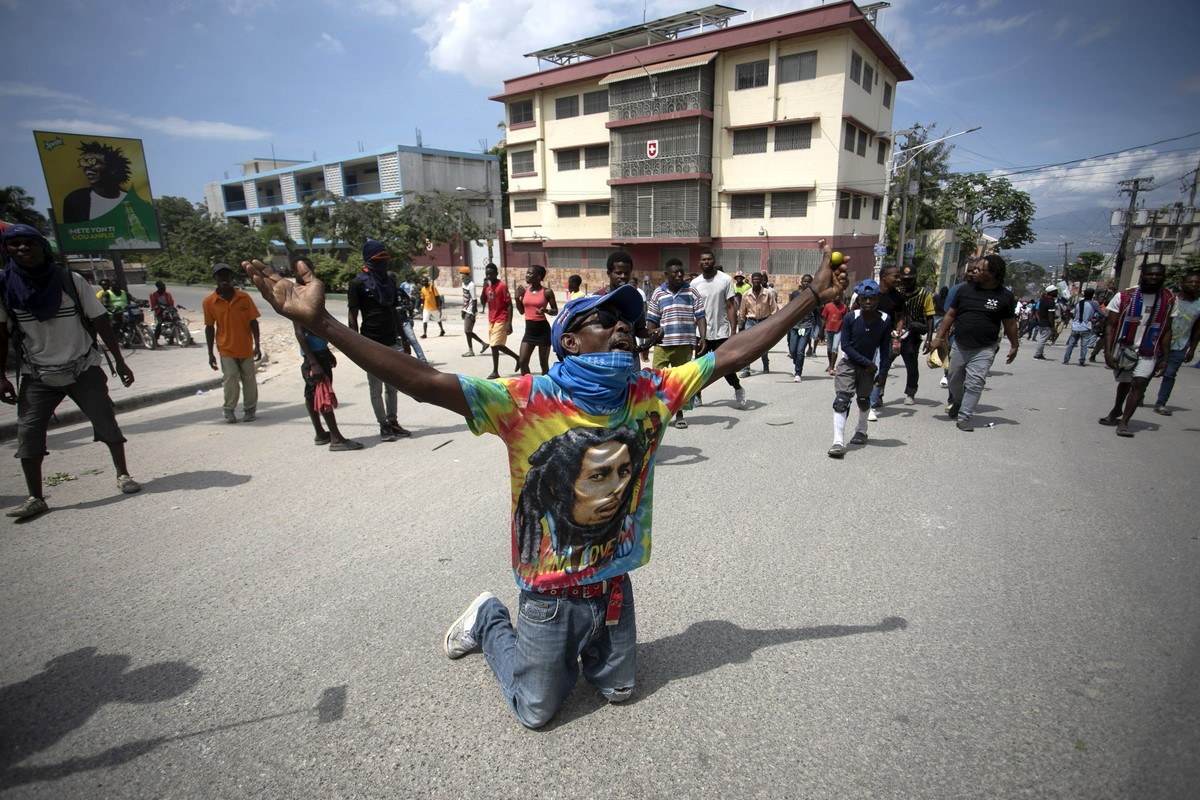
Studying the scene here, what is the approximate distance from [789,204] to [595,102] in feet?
41.3

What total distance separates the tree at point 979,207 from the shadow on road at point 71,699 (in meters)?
47.1

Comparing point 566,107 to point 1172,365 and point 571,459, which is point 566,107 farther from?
point 571,459

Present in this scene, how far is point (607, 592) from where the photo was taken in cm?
230

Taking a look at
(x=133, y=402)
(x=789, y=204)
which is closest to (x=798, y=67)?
(x=789, y=204)

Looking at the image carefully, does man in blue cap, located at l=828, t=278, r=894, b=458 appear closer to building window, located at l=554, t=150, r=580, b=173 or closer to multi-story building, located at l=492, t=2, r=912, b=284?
multi-story building, located at l=492, t=2, r=912, b=284

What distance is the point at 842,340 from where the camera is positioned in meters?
5.83

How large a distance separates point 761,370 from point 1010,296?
4.71 m

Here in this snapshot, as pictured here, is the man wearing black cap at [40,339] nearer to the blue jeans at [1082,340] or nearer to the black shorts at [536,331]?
the black shorts at [536,331]

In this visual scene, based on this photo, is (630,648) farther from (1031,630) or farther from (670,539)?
(1031,630)

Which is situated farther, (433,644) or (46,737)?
(433,644)

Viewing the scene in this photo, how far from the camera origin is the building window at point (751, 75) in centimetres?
2662

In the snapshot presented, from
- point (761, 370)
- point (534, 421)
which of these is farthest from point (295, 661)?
point (761, 370)

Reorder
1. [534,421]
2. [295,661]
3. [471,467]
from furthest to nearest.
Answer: [471,467] → [295,661] → [534,421]

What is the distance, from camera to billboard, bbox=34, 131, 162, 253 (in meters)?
11.0
